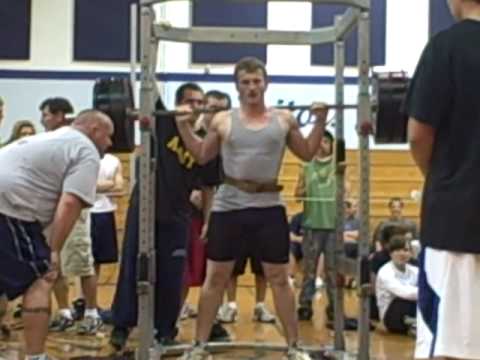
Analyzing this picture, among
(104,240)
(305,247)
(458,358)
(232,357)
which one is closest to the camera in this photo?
(458,358)

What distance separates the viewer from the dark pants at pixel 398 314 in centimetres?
562

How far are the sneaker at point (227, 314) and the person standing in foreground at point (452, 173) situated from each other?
363cm

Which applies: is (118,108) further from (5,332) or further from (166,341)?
(5,332)

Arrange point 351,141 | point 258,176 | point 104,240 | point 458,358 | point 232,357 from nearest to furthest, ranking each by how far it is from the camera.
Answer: point 458,358 < point 258,176 < point 232,357 < point 104,240 < point 351,141

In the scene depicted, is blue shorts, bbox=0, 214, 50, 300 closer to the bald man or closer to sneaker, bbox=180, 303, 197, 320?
the bald man

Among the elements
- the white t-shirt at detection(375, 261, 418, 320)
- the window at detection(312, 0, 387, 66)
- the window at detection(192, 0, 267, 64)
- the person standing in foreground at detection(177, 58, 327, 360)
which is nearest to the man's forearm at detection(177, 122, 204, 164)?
the person standing in foreground at detection(177, 58, 327, 360)

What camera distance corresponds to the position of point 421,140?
227 centimetres

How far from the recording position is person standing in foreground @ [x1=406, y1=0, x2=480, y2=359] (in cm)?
221

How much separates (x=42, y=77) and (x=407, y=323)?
5.51 metres

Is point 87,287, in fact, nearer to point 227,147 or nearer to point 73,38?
point 227,147

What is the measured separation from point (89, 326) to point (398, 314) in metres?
1.89

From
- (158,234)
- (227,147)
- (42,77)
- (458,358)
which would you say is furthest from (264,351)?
(42,77)

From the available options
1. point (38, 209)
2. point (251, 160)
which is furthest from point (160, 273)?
point (38, 209)

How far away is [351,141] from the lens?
9492 millimetres
